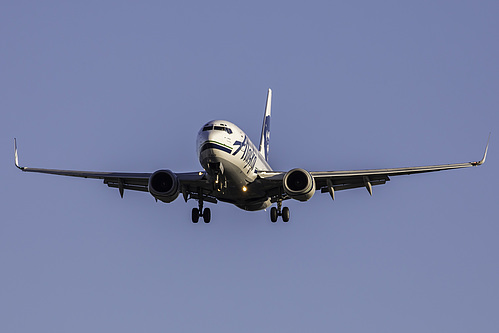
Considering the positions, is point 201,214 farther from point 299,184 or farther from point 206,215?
point 299,184

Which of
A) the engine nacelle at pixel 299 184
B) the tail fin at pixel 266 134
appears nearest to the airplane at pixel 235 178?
the engine nacelle at pixel 299 184

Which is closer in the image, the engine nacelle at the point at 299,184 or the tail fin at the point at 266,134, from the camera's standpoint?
the engine nacelle at the point at 299,184

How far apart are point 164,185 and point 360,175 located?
10351 mm

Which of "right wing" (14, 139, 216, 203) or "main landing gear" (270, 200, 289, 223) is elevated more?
"right wing" (14, 139, 216, 203)

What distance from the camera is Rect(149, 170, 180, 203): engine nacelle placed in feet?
146


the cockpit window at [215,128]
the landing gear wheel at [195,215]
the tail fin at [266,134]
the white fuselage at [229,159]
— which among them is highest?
the tail fin at [266,134]

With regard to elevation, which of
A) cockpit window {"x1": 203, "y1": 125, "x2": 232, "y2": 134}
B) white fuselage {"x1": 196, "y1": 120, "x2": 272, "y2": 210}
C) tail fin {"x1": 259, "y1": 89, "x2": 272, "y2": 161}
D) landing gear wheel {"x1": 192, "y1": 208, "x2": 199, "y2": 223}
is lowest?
landing gear wheel {"x1": 192, "y1": 208, "x2": 199, "y2": 223}

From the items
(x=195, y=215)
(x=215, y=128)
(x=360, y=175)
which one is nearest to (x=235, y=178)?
(x=215, y=128)

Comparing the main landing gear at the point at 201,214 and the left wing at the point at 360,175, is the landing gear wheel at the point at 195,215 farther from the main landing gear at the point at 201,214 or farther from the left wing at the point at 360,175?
the left wing at the point at 360,175

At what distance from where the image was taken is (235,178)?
43656 millimetres

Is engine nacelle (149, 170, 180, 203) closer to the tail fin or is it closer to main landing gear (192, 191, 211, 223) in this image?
main landing gear (192, 191, 211, 223)

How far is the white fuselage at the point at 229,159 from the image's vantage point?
4147cm

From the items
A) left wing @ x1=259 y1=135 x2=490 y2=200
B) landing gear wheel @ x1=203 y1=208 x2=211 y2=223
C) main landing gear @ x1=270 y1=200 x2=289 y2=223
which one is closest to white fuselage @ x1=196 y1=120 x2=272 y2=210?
left wing @ x1=259 y1=135 x2=490 y2=200

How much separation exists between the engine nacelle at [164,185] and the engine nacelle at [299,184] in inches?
220
